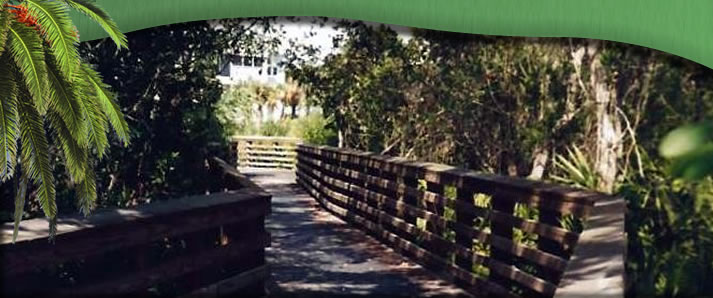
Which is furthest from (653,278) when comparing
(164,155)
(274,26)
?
(164,155)

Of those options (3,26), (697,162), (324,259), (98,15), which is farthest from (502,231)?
(697,162)

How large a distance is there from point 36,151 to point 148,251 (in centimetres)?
77

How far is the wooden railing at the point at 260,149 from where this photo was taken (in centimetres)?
383

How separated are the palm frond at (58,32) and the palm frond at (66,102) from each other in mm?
32

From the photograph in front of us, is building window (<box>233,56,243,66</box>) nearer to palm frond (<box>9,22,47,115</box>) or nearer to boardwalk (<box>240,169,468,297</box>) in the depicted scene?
boardwalk (<box>240,169,468,297</box>)

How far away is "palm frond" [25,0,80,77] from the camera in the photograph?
1.87 meters

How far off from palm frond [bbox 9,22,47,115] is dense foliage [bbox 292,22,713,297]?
194 centimetres

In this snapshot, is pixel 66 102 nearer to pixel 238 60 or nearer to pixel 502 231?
pixel 238 60

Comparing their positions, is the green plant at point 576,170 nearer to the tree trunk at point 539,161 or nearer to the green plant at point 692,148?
the tree trunk at point 539,161

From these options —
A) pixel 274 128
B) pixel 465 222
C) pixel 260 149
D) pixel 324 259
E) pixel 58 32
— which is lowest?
pixel 324 259

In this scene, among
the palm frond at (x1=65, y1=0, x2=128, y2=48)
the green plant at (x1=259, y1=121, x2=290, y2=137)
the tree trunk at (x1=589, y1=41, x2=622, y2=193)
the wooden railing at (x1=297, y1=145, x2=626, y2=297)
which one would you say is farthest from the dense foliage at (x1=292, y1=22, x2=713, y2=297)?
the palm frond at (x1=65, y1=0, x2=128, y2=48)

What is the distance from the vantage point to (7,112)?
188 cm

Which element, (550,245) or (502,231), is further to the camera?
(502,231)

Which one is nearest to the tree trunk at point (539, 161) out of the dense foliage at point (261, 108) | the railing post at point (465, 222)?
the railing post at point (465, 222)
